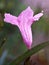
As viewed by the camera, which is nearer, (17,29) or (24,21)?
(24,21)

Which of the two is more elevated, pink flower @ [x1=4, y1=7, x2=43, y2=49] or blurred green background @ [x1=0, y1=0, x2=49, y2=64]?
pink flower @ [x1=4, y1=7, x2=43, y2=49]

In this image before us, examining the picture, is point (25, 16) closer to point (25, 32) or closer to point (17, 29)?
point (25, 32)

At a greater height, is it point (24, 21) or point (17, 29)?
point (24, 21)

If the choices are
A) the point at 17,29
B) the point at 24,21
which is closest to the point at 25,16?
the point at 24,21

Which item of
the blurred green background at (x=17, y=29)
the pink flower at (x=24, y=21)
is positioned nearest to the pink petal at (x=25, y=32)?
the pink flower at (x=24, y=21)

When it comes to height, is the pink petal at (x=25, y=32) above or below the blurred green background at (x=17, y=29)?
above

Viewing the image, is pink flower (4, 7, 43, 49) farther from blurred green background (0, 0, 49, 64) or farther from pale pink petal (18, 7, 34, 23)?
blurred green background (0, 0, 49, 64)

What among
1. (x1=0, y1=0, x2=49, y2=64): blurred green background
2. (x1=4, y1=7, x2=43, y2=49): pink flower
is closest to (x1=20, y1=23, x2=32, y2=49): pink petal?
(x1=4, y1=7, x2=43, y2=49): pink flower

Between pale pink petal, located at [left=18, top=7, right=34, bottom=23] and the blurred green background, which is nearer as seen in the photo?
pale pink petal, located at [left=18, top=7, right=34, bottom=23]

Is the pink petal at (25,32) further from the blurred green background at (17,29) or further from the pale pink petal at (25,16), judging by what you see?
the blurred green background at (17,29)

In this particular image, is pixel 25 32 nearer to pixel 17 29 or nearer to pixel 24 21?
pixel 24 21

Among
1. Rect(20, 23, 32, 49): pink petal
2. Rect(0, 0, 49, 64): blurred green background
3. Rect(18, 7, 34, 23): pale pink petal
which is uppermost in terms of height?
Rect(18, 7, 34, 23): pale pink petal
